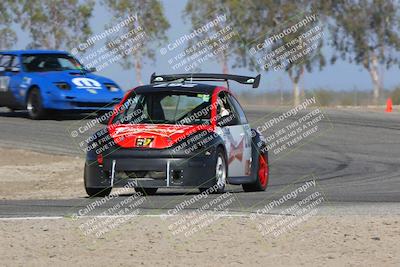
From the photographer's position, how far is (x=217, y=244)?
8867mm

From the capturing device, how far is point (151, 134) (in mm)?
12797

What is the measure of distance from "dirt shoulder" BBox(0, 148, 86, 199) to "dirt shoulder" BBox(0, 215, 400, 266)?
5633 millimetres

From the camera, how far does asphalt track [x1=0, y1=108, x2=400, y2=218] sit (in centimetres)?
1191

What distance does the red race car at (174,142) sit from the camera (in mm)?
12688

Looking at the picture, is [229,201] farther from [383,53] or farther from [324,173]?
[383,53]

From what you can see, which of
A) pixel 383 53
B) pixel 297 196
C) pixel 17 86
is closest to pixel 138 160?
pixel 297 196

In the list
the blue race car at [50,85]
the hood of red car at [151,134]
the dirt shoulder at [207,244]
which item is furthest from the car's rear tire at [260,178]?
the blue race car at [50,85]

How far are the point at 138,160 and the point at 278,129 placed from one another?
13.8m

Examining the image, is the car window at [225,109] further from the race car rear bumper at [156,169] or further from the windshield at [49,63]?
the windshield at [49,63]

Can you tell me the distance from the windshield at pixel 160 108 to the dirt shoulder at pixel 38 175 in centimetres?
226

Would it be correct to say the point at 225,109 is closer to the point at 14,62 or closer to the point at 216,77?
the point at 216,77
